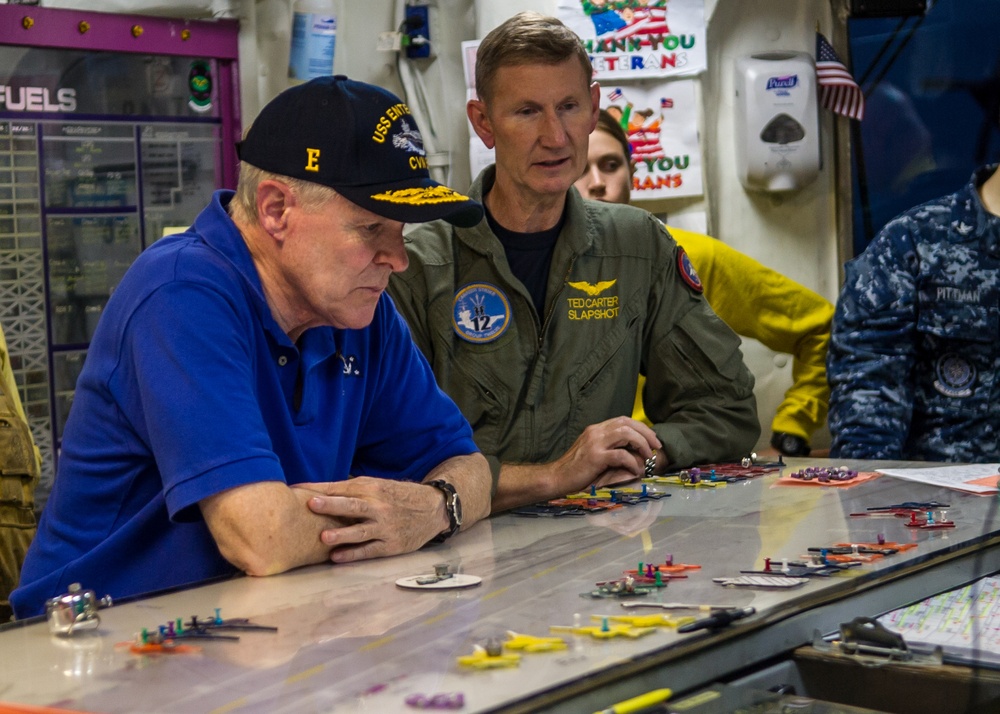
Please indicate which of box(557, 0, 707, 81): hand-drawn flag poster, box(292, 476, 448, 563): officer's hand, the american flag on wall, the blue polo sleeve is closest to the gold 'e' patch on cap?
the blue polo sleeve

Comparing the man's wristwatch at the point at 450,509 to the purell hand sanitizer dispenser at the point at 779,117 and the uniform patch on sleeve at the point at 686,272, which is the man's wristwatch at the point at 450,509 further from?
the purell hand sanitizer dispenser at the point at 779,117

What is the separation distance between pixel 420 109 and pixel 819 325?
1.65 meters

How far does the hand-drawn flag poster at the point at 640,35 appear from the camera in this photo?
480 centimetres

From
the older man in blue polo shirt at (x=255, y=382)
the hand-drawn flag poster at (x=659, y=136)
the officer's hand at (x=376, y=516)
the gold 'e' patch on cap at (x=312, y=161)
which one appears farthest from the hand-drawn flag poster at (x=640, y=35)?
the officer's hand at (x=376, y=516)

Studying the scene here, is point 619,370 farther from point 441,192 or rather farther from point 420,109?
point 420,109

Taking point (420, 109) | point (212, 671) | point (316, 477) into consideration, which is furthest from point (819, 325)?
point (212, 671)

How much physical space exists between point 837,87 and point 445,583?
3506mm

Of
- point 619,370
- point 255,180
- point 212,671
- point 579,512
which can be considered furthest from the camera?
point 619,370

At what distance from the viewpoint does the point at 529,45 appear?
2.96 meters

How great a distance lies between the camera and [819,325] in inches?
187

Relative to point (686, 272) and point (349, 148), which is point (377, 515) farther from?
point (686, 272)

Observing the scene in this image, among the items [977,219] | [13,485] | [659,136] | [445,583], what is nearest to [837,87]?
[659,136]

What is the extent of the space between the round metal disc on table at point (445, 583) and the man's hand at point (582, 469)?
2.53ft

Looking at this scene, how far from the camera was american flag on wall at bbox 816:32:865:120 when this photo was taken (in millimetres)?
4770
